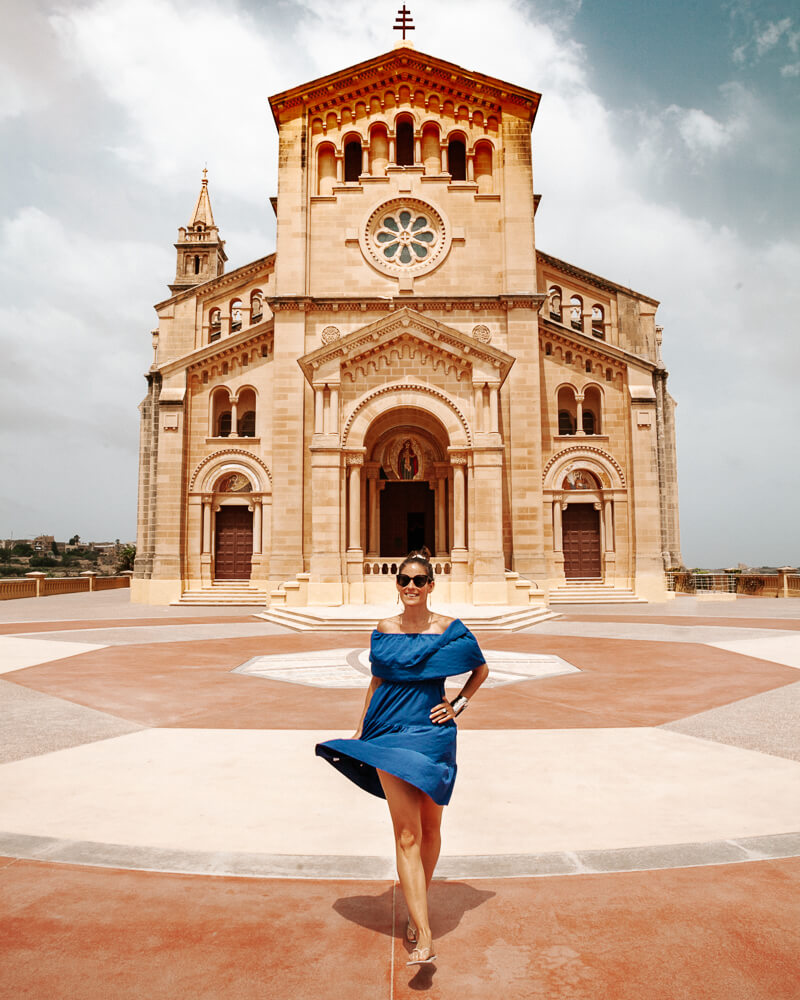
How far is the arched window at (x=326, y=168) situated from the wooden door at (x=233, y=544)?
15296 mm

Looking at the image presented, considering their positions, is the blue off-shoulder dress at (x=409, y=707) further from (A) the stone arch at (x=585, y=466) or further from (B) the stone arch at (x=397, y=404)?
(A) the stone arch at (x=585, y=466)

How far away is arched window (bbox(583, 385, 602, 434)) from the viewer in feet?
108

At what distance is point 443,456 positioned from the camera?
30078 mm

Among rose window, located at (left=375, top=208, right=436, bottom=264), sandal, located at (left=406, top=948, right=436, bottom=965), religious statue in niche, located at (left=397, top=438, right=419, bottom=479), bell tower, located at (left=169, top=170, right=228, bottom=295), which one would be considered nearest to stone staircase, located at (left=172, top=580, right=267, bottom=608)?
religious statue in niche, located at (left=397, top=438, right=419, bottom=479)

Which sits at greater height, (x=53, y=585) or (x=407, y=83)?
(x=407, y=83)

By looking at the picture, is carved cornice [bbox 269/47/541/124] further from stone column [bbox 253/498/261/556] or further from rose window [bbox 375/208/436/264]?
stone column [bbox 253/498/261/556]

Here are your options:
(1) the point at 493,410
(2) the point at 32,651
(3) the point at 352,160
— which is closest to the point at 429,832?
(2) the point at 32,651

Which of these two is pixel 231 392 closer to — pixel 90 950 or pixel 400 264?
pixel 400 264

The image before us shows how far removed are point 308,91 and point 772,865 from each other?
3510 cm

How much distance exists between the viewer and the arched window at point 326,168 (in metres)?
32.8

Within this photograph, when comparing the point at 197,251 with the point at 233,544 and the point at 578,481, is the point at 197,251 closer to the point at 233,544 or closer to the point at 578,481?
the point at 233,544

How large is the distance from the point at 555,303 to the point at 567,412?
5795 millimetres

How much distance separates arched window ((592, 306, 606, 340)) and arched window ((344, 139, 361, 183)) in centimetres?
1332

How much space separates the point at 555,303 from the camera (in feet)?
115
